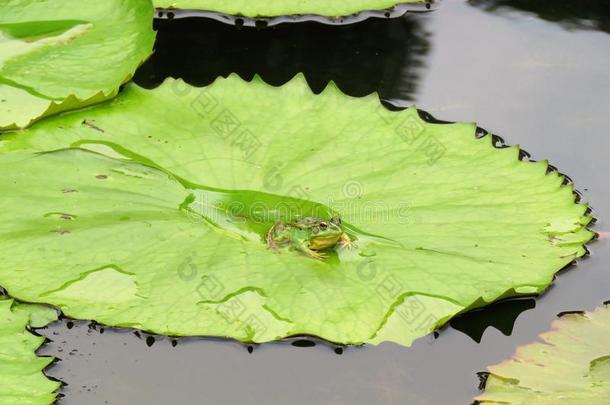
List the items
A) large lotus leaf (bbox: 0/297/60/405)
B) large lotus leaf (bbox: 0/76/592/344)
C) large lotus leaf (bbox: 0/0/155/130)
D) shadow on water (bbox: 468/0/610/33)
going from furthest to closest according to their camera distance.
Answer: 1. shadow on water (bbox: 468/0/610/33)
2. large lotus leaf (bbox: 0/0/155/130)
3. large lotus leaf (bbox: 0/76/592/344)
4. large lotus leaf (bbox: 0/297/60/405)

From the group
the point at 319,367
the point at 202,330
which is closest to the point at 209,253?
the point at 202,330

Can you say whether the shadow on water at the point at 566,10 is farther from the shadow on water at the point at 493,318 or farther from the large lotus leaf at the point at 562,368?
the large lotus leaf at the point at 562,368

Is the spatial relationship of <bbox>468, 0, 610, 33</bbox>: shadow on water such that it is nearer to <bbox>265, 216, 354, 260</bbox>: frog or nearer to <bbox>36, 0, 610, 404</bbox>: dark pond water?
<bbox>36, 0, 610, 404</bbox>: dark pond water

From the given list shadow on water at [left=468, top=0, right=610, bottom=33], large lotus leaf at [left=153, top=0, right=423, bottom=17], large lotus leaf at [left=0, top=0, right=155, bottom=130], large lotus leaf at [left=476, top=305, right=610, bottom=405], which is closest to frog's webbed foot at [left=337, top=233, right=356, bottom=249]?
large lotus leaf at [left=476, top=305, right=610, bottom=405]

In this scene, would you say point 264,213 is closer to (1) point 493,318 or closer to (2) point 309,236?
(2) point 309,236

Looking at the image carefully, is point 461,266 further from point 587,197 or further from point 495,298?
point 587,197

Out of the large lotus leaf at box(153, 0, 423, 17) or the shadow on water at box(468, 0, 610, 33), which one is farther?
the shadow on water at box(468, 0, 610, 33)
